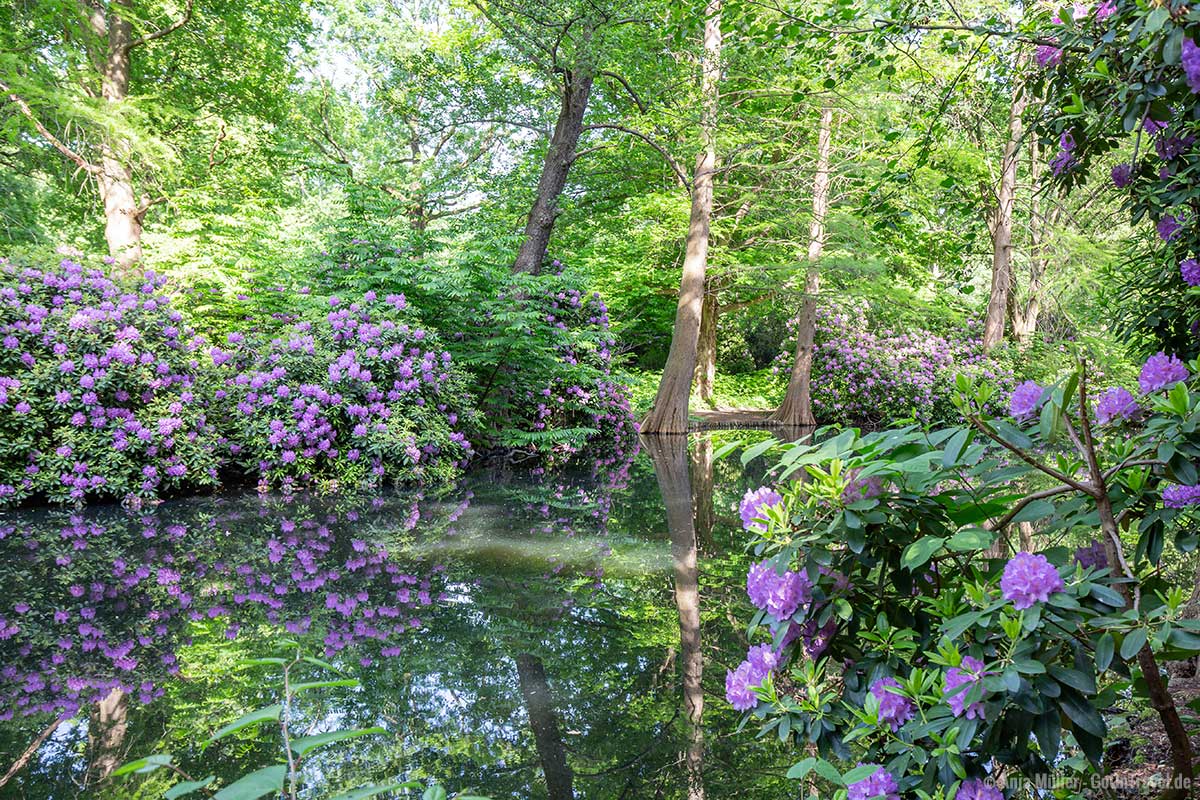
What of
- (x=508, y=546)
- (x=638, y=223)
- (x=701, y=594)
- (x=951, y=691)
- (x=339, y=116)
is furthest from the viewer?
(x=339, y=116)

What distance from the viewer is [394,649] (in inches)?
117

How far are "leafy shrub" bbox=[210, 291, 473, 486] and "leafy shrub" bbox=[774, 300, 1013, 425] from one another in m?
11.7

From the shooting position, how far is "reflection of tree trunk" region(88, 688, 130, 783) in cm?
200

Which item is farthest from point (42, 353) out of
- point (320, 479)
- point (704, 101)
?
point (704, 101)

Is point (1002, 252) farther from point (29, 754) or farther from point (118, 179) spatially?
point (118, 179)

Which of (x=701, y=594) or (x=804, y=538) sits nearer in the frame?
(x=804, y=538)

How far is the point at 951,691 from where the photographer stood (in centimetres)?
113

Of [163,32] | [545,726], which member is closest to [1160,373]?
[545,726]

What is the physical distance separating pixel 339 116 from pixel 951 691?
938 inches

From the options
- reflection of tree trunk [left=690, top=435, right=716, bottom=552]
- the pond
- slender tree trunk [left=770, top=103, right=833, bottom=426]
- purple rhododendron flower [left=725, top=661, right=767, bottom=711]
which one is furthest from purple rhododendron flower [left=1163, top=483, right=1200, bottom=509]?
slender tree trunk [left=770, top=103, right=833, bottom=426]

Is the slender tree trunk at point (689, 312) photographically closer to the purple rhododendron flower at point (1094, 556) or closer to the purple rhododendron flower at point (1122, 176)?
the purple rhododendron flower at point (1122, 176)

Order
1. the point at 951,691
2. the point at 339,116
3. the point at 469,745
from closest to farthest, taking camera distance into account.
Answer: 1. the point at 951,691
2. the point at 469,745
3. the point at 339,116

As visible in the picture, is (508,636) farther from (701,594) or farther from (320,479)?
(320,479)

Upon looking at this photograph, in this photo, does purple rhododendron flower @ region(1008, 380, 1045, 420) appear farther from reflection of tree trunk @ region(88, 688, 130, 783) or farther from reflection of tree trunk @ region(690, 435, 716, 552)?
reflection of tree trunk @ region(690, 435, 716, 552)
